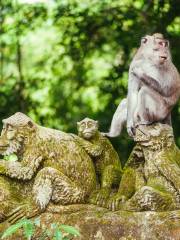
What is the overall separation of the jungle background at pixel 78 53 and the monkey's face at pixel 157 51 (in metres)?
5.34

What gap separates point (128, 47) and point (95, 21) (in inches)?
40.8

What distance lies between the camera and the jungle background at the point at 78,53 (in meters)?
15.4

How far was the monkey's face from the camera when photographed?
9234 millimetres

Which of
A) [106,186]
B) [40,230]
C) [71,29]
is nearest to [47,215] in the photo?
[40,230]

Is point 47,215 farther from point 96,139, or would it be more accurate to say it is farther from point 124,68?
point 124,68

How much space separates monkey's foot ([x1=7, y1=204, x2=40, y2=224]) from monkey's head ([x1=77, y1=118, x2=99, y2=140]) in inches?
46.4

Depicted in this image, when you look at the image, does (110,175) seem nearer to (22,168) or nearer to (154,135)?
(154,135)

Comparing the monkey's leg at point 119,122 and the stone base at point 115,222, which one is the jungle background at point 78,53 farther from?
the stone base at point 115,222

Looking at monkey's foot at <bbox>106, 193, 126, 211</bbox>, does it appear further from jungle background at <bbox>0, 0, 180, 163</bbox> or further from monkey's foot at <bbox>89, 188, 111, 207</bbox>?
jungle background at <bbox>0, 0, 180, 163</bbox>

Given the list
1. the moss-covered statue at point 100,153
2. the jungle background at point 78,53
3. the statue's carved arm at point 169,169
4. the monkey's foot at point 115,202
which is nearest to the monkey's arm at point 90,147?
the moss-covered statue at point 100,153

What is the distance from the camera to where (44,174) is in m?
8.58

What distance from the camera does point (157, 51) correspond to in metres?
9.27

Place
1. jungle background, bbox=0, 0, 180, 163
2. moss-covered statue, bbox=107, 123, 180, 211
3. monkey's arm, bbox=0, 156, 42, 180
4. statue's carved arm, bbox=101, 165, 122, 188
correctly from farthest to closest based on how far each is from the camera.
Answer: jungle background, bbox=0, 0, 180, 163
statue's carved arm, bbox=101, 165, 122, 188
monkey's arm, bbox=0, 156, 42, 180
moss-covered statue, bbox=107, 123, 180, 211

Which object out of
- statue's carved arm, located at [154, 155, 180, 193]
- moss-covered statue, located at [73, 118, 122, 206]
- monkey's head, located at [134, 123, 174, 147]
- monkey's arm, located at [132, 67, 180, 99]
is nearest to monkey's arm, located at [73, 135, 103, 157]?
moss-covered statue, located at [73, 118, 122, 206]
